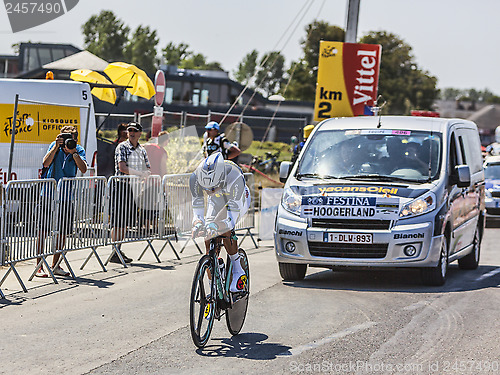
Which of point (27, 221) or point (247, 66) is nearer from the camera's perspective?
point (27, 221)

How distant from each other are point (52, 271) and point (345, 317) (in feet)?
13.1

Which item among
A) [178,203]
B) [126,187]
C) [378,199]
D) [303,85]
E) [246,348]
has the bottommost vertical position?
[246,348]

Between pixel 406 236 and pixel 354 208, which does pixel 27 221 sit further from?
pixel 406 236

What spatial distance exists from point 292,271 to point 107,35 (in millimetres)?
121587

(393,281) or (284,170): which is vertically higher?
(284,170)

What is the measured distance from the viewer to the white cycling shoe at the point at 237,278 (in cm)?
754

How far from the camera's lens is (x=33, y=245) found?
10.4 metres

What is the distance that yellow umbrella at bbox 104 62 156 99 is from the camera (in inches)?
768

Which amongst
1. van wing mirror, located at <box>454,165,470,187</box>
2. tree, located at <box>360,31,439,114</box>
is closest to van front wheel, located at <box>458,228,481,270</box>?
van wing mirror, located at <box>454,165,470,187</box>

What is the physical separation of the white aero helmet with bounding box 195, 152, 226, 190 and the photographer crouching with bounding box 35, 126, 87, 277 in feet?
12.4

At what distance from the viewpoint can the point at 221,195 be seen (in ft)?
24.4

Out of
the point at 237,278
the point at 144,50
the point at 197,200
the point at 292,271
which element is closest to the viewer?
the point at 197,200

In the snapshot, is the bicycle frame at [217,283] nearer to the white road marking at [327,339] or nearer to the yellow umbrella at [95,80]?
the white road marking at [327,339]

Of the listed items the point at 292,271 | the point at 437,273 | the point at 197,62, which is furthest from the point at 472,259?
the point at 197,62
